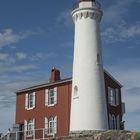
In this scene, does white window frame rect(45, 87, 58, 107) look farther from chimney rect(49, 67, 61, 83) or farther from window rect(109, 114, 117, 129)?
window rect(109, 114, 117, 129)

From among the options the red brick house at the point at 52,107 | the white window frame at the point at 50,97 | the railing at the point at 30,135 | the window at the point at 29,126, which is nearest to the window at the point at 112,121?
the red brick house at the point at 52,107

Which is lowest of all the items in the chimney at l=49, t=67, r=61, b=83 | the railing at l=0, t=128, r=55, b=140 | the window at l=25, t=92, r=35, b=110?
the railing at l=0, t=128, r=55, b=140

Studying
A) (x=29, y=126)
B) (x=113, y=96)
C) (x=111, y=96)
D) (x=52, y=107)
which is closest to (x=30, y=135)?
(x=29, y=126)

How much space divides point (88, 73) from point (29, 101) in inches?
402

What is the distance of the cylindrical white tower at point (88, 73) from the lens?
108 feet

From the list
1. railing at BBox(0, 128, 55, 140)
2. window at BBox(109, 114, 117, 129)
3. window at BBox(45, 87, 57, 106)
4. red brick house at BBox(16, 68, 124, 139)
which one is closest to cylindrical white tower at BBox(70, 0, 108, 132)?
red brick house at BBox(16, 68, 124, 139)

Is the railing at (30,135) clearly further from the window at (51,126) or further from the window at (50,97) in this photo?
the window at (50,97)

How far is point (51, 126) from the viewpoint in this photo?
128 ft

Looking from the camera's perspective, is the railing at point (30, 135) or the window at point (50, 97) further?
the window at point (50, 97)

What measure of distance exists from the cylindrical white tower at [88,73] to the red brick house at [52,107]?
416cm

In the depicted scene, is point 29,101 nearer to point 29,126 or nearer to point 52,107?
point 29,126

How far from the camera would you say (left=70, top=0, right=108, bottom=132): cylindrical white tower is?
32.9 metres

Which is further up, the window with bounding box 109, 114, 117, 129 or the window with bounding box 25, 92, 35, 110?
the window with bounding box 25, 92, 35, 110

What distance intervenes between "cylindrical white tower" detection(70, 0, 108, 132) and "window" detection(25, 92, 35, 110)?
325 inches
